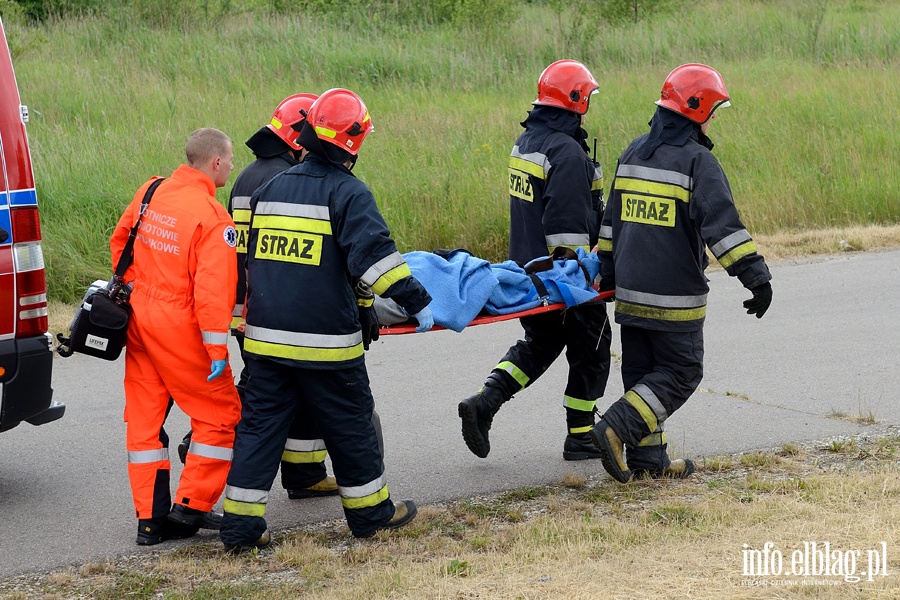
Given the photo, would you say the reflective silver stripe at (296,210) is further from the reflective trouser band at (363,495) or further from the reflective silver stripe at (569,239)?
the reflective silver stripe at (569,239)

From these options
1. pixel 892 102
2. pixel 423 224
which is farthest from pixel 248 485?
pixel 892 102

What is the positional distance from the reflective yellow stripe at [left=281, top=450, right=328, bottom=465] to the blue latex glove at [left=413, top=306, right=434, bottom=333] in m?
0.96

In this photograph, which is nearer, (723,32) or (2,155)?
(2,155)

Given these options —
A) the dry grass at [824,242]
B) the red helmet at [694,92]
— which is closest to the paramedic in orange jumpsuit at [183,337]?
the red helmet at [694,92]

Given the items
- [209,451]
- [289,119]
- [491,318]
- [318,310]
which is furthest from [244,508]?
[289,119]

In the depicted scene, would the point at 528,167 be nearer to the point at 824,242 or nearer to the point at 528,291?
the point at 528,291

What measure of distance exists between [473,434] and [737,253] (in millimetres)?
1620

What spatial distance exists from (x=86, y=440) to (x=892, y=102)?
12.1m

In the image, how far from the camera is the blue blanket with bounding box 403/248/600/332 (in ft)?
16.1

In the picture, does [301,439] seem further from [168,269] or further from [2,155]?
[2,155]

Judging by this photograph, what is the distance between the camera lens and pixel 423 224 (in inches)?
398

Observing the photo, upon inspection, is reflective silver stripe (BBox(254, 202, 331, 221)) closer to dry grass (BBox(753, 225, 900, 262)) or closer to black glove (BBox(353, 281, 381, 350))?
black glove (BBox(353, 281, 381, 350))

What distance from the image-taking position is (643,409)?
197 inches

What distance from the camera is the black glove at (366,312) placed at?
14.6ft
